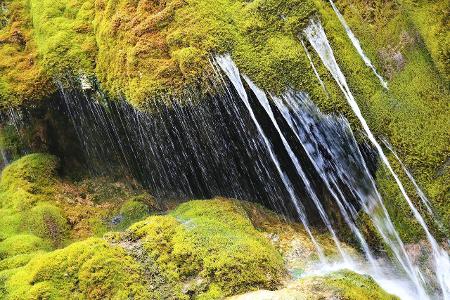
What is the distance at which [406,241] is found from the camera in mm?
7113

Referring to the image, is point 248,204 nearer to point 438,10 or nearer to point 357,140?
point 357,140

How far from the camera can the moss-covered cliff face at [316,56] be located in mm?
7035

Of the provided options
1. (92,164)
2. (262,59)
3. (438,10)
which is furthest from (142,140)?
(438,10)

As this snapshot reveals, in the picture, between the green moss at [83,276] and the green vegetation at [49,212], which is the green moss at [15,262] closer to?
the green vegetation at [49,212]

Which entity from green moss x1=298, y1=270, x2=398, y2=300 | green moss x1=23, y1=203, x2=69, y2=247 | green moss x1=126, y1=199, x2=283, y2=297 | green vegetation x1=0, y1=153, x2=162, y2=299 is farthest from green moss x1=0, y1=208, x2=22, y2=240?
green moss x1=298, y1=270, x2=398, y2=300

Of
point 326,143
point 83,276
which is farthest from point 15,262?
point 326,143

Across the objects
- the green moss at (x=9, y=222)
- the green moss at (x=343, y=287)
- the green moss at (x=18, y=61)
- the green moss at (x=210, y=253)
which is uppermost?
the green moss at (x=18, y=61)

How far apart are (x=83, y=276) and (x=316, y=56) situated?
5.03 metres

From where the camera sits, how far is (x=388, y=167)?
285 inches

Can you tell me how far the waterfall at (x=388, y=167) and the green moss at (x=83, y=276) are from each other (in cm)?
406

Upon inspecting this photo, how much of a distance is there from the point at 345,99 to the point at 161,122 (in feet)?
11.7

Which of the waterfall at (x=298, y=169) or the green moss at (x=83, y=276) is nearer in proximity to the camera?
the green moss at (x=83, y=276)

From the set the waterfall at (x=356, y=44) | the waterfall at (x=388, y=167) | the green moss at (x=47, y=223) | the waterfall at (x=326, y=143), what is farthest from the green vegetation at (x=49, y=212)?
the waterfall at (x=356, y=44)

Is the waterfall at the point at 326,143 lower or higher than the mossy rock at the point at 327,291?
higher
